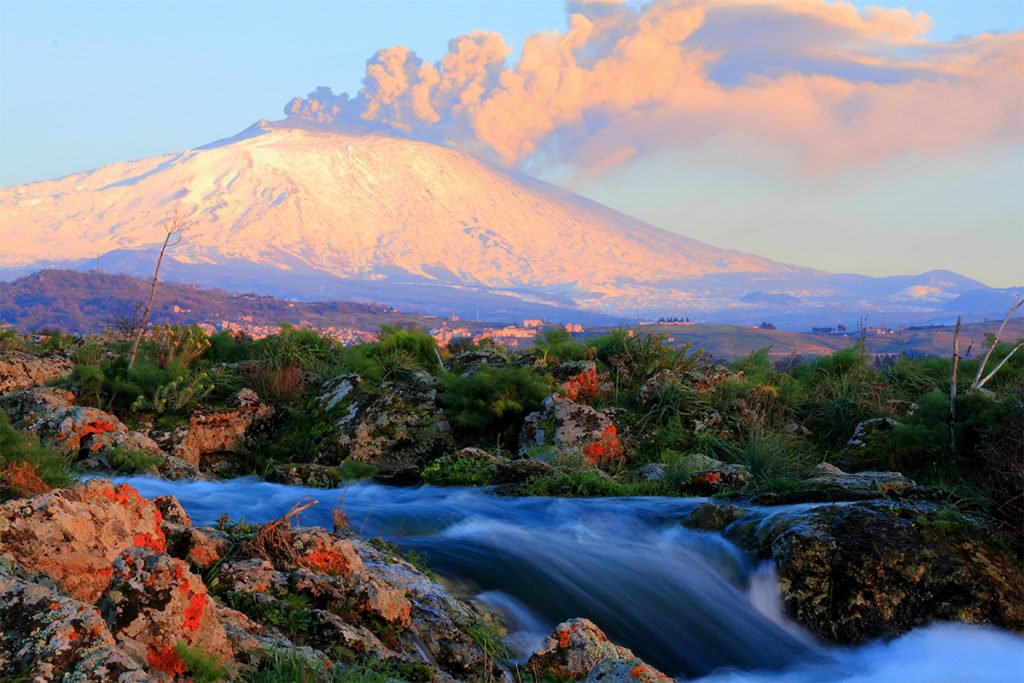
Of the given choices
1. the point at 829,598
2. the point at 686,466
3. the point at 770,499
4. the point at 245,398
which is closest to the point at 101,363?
the point at 245,398

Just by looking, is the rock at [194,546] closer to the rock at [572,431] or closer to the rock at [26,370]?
the rock at [572,431]

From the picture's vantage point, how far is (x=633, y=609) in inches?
333

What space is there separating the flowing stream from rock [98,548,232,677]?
2491 mm

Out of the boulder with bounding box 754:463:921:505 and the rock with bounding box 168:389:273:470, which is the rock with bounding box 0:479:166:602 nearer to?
the boulder with bounding box 754:463:921:505

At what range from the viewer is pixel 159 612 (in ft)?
16.2

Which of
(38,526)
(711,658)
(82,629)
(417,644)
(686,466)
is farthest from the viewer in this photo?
(686,466)

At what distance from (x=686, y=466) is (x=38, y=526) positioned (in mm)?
7946

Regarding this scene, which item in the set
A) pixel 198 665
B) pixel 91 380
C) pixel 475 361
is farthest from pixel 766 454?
pixel 91 380

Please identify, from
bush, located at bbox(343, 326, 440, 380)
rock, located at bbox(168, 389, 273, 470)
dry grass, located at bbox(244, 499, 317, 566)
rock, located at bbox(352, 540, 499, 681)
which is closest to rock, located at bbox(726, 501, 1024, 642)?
rock, located at bbox(352, 540, 499, 681)

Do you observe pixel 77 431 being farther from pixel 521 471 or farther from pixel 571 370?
pixel 571 370

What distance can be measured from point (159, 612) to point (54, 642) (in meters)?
0.57

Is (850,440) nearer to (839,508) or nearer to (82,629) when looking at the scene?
(839,508)

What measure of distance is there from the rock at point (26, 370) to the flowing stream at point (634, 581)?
19.6 ft

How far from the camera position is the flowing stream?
7.69m
